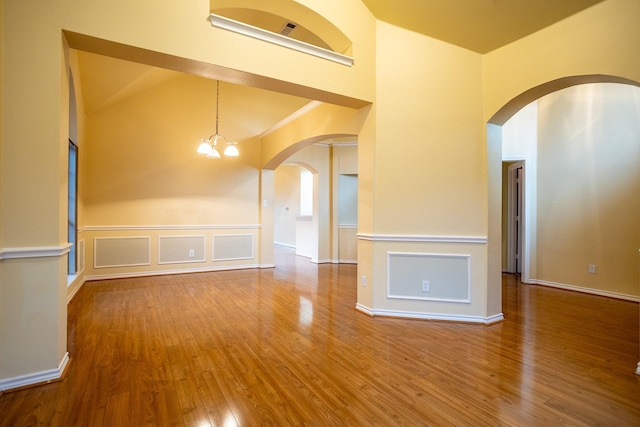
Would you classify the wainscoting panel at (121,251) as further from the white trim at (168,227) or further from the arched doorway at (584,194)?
the arched doorway at (584,194)

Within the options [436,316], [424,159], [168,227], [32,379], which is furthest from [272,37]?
Result: [168,227]

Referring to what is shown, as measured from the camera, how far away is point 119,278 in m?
5.37

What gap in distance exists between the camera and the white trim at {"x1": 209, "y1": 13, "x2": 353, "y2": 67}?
2.63 meters

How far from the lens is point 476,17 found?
311 centimetres

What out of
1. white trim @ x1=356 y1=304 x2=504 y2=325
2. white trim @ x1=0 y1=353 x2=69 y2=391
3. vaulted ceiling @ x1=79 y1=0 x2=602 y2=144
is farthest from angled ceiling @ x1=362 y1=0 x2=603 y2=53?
white trim @ x1=0 y1=353 x2=69 y2=391

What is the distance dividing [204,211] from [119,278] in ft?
5.97

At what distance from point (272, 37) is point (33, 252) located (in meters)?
2.51

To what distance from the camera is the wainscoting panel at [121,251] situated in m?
5.22

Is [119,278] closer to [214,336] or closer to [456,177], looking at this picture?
[214,336]

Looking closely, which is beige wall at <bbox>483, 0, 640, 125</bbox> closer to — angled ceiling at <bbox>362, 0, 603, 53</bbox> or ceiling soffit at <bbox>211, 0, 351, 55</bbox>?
angled ceiling at <bbox>362, 0, 603, 53</bbox>

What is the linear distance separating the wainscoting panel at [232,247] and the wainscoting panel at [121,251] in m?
1.21

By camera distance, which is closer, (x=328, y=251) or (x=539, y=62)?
(x=539, y=62)

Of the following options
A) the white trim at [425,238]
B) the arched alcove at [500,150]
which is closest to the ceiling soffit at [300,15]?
the arched alcove at [500,150]

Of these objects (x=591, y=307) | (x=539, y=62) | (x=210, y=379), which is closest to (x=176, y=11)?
(x=210, y=379)
